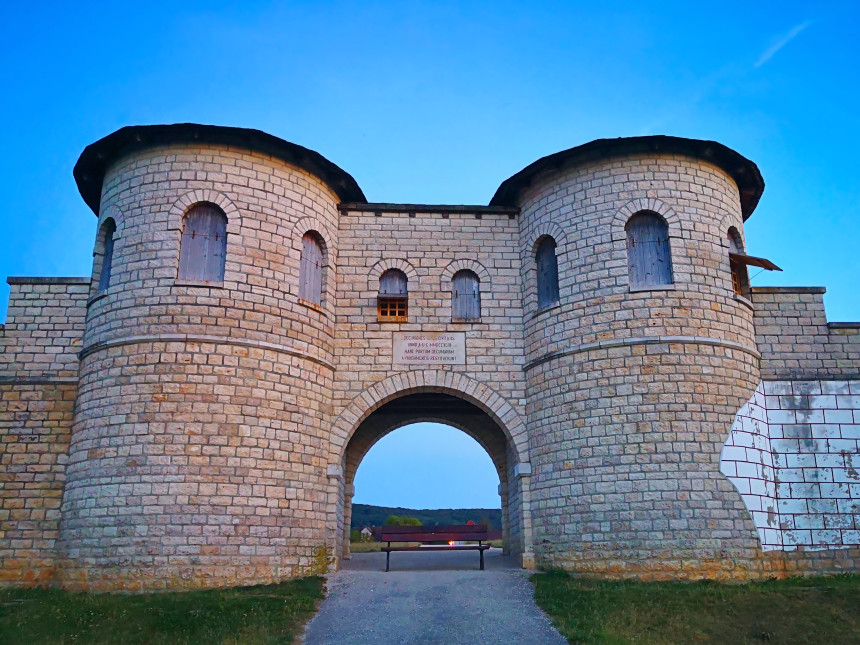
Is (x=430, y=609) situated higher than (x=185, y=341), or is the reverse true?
(x=185, y=341)

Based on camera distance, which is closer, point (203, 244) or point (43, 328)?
point (203, 244)

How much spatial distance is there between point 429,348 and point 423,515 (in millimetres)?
35389

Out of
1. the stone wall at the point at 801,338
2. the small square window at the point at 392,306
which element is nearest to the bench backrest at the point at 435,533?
the small square window at the point at 392,306

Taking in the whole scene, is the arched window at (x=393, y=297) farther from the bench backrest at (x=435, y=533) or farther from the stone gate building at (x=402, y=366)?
the bench backrest at (x=435, y=533)

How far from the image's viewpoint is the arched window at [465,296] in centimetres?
1569

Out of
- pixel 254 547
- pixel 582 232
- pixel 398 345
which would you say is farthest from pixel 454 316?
pixel 254 547

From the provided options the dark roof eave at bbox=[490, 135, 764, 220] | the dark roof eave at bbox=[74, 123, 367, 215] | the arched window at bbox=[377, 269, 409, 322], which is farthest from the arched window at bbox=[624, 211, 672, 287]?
the dark roof eave at bbox=[74, 123, 367, 215]

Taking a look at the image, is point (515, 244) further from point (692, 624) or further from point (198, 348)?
point (692, 624)

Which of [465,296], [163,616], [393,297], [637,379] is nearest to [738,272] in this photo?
[637,379]

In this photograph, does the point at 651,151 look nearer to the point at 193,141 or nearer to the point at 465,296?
the point at 465,296

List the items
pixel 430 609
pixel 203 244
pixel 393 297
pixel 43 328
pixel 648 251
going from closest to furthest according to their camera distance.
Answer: pixel 430 609 < pixel 203 244 < pixel 648 251 < pixel 43 328 < pixel 393 297

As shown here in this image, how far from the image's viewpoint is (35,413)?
14109mm

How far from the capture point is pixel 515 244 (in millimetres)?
16141

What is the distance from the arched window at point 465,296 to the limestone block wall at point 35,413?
7.30m
